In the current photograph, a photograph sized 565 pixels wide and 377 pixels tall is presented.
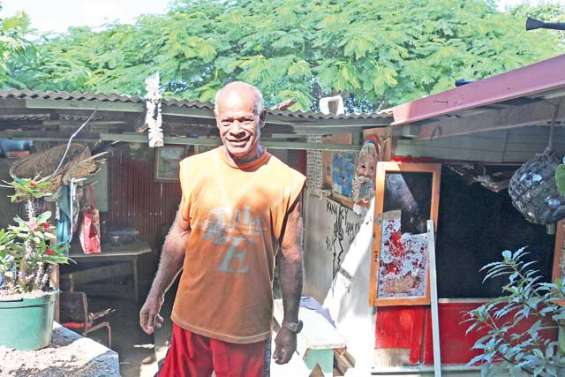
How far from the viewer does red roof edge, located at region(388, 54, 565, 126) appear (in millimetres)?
2689

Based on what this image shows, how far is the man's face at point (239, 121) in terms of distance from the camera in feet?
6.76

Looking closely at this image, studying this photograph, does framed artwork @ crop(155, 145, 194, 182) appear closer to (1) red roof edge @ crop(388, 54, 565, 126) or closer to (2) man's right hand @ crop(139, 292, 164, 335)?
(1) red roof edge @ crop(388, 54, 565, 126)

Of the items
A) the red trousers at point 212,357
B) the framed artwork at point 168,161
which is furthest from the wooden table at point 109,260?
the red trousers at point 212,357

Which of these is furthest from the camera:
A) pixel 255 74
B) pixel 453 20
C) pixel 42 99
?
pixel 453 20

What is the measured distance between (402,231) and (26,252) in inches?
139

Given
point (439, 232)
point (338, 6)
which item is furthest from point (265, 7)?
point (439, 232)

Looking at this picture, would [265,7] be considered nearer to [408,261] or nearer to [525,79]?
[408,261]

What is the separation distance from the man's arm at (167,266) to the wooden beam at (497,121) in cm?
237

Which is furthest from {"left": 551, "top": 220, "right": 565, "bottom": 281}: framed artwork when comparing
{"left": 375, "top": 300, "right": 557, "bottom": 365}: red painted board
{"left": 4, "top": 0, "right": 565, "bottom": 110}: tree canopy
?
{"left": 4, "top": 0, "right": 565, "bottom": 110}: tree canopy

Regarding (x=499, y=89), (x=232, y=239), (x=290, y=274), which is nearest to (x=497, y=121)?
(x=499, y=89)

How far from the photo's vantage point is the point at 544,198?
288cm

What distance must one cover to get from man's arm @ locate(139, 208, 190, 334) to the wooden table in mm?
4810

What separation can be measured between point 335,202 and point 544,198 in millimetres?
4231

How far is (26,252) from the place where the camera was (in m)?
4.49
